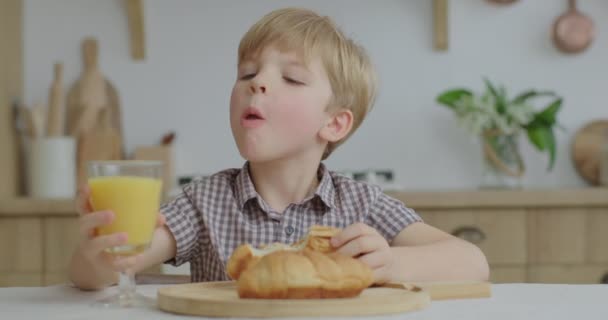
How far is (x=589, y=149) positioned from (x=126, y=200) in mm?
2386

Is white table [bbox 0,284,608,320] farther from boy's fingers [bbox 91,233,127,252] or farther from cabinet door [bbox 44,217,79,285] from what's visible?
cabinet door [bbox 44,217,79,285]

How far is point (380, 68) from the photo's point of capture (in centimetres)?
315

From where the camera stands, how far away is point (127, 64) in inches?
125

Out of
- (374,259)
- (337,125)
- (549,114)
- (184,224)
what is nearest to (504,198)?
(549,114)

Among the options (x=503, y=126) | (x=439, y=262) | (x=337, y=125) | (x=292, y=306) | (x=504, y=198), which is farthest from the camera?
(x=503, y=126)

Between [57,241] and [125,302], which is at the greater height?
[125,302]

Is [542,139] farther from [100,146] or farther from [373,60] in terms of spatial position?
[100,146]

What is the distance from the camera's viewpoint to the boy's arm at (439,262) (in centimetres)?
115

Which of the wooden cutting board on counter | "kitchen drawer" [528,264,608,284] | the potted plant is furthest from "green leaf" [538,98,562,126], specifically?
the wooden cutting board on counter

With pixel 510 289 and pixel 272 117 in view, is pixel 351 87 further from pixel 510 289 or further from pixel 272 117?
pixel 510 289

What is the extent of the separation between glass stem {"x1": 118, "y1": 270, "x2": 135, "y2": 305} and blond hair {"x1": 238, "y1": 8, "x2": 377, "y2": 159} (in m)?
0.44

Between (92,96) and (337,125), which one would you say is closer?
(337,125)

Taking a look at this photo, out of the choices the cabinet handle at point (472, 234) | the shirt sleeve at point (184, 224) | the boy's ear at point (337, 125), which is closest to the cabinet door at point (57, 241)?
the cabinet handle at point (472, 234)

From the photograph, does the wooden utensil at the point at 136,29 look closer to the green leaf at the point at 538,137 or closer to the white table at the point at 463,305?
the green leaf at the point at 538,137
